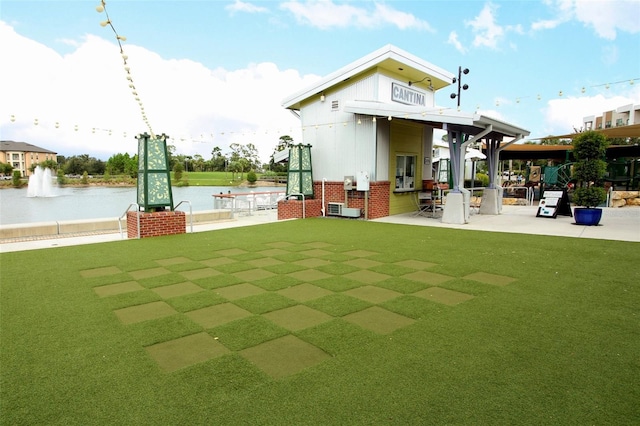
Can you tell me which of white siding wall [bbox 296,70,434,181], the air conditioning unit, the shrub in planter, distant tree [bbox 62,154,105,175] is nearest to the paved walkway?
the shrub in planter

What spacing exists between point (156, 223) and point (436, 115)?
23.3 feet

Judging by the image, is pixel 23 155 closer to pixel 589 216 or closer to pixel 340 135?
pixel 340 135

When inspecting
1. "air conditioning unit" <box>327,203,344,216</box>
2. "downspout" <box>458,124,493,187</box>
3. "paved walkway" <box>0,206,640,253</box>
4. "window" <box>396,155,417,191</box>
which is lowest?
"paved walkway" <box>0,206,640,253</box>

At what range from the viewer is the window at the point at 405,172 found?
1260cm

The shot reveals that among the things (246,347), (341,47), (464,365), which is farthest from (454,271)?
(341,47)

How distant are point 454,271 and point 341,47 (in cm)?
1037

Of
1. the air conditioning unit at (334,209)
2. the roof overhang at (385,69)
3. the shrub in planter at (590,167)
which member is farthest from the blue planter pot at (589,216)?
the roof overhang at (385,69)

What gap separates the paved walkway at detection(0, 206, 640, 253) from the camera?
293 inches

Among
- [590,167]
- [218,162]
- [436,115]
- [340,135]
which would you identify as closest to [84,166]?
[218,162]

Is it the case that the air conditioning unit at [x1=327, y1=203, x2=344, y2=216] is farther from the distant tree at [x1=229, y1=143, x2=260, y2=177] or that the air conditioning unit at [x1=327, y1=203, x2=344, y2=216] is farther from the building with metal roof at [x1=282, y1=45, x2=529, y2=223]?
the distant tree at [x1=229, y1=143, x2=260, y2=177]

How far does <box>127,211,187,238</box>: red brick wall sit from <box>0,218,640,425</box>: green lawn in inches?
83.2

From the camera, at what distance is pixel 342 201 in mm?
12016

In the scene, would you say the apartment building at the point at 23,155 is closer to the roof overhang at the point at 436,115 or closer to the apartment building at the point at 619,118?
the roof overhang at the point at 436,115

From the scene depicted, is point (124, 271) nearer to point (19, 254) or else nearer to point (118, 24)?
point (19, 254)
